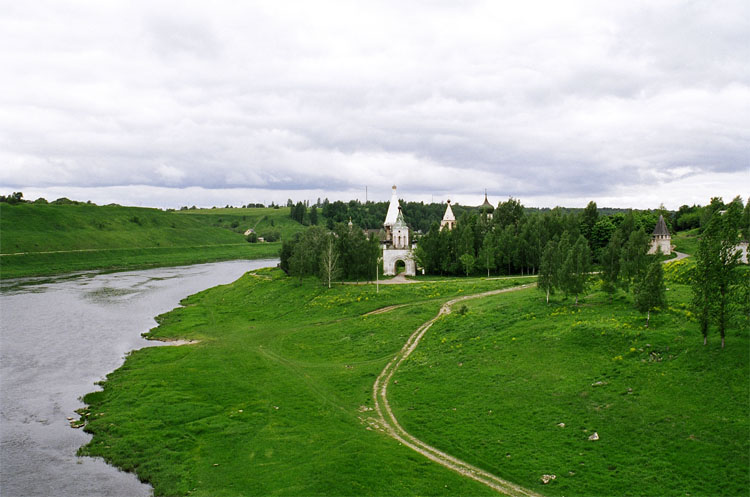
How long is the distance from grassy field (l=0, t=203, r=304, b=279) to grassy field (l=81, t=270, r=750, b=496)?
331 feet

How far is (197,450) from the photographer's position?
2825 cm

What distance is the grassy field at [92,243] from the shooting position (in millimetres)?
129125

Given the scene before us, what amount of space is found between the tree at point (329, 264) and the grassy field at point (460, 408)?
884 inches

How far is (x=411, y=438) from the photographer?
2762 centimetres

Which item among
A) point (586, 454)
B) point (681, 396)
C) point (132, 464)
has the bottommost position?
point (132, 464)

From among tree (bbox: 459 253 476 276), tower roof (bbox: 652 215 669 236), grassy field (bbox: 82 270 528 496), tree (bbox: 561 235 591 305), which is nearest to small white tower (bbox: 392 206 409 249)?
tree (bbox: 459 253 476 276)

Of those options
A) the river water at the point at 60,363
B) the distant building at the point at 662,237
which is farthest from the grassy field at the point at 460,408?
the distant building at the point at 662,237

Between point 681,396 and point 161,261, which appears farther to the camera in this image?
point 161,261

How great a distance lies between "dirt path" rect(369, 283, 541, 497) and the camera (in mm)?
22422

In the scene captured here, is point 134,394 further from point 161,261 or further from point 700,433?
point 161,261

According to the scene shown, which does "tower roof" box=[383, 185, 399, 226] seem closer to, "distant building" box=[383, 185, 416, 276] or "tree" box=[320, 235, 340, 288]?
"distant building" box=[383, 185, 416, 276]

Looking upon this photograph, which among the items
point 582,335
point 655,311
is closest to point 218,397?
point 582,335

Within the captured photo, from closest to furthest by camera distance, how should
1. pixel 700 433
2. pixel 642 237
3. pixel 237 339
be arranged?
pixel 700 433 → pixel 642 237 → pixel 237 339

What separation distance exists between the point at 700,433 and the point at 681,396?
310cm
